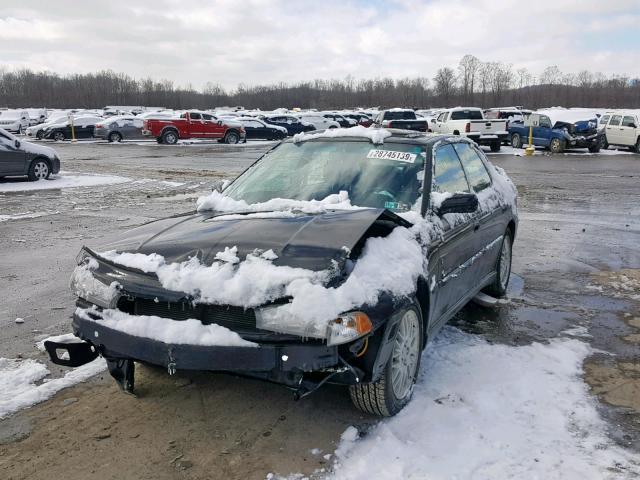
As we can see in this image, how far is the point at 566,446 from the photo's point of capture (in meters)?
3.02

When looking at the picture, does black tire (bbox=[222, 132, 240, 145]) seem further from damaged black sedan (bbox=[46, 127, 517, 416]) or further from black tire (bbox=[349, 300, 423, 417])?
black tire (bbox=[349, 300, 423, 417])

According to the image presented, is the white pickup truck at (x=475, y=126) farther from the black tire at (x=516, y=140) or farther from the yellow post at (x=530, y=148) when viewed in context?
the black tire at (x=516, y=140)

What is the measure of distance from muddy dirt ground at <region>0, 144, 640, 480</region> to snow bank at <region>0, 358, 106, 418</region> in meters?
0.10

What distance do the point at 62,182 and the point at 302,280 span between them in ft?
47.7

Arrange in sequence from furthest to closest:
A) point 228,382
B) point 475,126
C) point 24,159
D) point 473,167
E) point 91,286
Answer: point 475,126, point 24,159, point 473,167, point 228,382, point 91,286

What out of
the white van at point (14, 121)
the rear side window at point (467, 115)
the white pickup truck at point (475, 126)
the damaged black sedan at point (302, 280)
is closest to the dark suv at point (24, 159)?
the damaged black sedan at point (302, 280)

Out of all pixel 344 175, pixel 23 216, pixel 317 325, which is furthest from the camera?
pixel 23 216

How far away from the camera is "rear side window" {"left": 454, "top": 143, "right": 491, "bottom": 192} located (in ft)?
16.3

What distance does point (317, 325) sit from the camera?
2689mm

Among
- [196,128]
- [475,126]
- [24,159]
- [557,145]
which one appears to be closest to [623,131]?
[557,145]

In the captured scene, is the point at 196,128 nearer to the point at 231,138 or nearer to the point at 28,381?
the point at 231,138

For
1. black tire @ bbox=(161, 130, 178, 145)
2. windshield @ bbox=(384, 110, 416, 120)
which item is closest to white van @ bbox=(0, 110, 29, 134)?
black tire @ bbox=(161, 130, 178, 145)

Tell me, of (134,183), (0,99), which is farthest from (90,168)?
(0,99)

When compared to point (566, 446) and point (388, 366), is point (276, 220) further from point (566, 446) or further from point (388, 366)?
point (566, 446)
